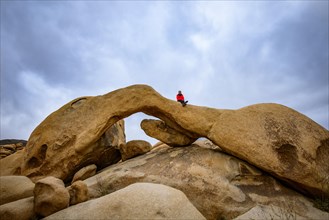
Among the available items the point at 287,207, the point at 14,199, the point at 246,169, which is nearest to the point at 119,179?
the point at 14,199

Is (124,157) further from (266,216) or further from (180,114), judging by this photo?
(266,216)

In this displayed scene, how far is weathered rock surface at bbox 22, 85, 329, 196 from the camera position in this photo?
376 inches

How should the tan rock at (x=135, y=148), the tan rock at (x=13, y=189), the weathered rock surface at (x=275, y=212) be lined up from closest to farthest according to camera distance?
1. the weathered rock surface at (x=275, y=212)
2. the tan rock at (x=13, y=189)
3. the tan rock at (x=135, y=148)

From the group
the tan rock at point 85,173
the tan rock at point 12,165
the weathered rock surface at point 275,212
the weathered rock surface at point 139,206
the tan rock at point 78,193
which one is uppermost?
the tan rock at point 12,165

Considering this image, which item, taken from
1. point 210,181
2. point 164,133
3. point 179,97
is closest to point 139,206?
point 210,181

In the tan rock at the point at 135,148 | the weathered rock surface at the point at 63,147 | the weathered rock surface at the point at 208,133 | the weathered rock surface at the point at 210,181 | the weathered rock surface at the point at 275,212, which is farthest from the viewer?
the tan rock at the point at 135,148

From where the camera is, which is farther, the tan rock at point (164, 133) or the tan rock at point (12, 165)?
the tan rock at point (12, 165)

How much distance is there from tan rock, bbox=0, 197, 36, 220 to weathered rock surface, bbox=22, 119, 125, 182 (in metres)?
3.85

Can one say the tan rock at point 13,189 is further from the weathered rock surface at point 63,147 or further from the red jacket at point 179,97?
the red jacket at point 179,97

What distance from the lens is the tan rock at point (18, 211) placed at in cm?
748

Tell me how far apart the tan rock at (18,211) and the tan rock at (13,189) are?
3.86 feet

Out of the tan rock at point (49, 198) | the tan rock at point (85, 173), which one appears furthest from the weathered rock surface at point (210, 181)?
the tan rock at point (49, 198)

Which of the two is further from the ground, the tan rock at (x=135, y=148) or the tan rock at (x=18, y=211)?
the tan rock at (x=135, y=148)

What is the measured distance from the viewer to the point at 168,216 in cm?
650
